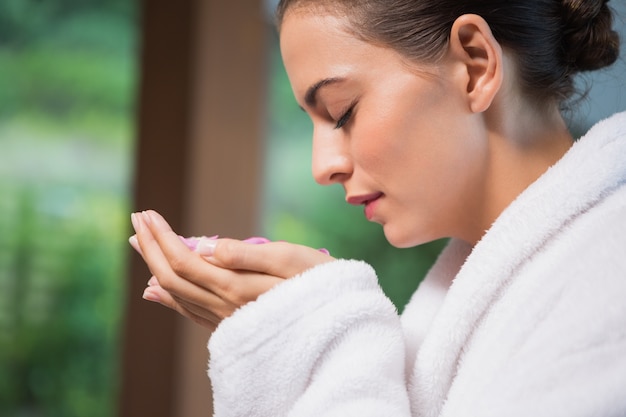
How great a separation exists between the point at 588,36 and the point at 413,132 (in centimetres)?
22

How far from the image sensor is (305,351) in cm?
63

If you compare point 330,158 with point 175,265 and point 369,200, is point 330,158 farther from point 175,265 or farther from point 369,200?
point 175,265

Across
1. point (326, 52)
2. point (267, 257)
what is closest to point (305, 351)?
point (267, 257)

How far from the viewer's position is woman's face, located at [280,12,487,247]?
734 mm

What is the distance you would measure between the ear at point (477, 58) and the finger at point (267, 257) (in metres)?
0.22

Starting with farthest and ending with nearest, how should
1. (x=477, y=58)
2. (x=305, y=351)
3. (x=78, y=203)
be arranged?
(x=78, y=203), (x=477, y=58), (x=305, y=351)

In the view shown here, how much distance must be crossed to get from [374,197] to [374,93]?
4.0 inches

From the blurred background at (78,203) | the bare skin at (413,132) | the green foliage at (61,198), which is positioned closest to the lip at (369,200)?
the bare skin at (413,132)

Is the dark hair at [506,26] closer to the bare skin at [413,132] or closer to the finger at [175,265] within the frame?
the bare skin at [413,132]

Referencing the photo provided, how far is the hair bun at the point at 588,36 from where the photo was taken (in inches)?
30.9

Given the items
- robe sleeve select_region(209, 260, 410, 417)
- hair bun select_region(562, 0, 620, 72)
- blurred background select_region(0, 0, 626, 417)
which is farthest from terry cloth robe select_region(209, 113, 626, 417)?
blurred background select_region(0, 0, 626, 417)

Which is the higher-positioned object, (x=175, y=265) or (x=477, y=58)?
(x=477, y=58)

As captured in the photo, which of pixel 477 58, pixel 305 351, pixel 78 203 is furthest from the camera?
pixel 78 203

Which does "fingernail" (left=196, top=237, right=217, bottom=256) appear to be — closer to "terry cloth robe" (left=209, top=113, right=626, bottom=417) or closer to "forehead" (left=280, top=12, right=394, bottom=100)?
"terry cloth robe" (left=209, top=113, right=626, bottom=417)
